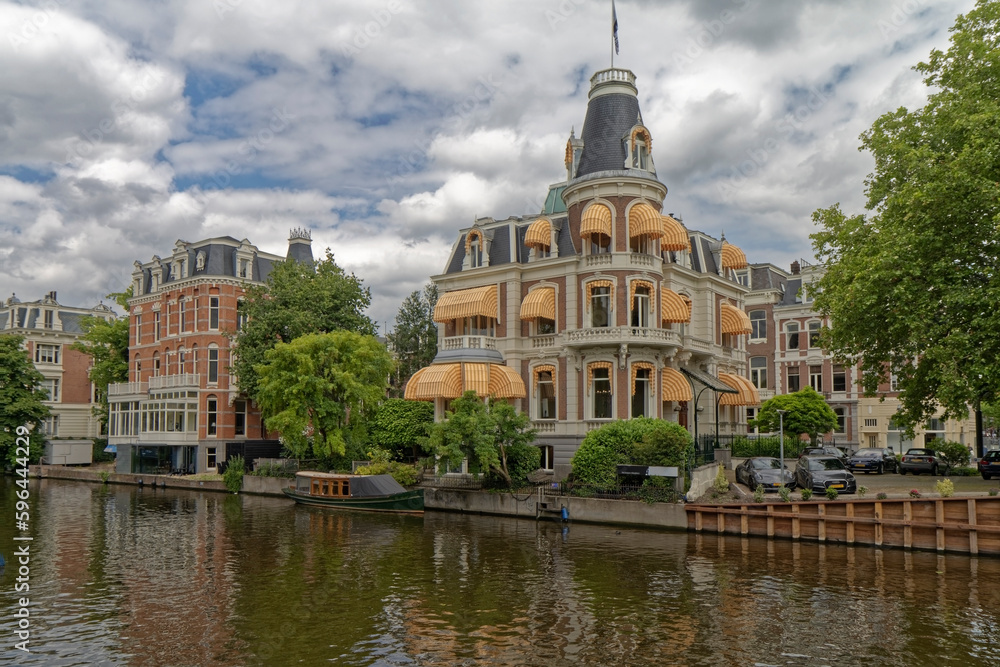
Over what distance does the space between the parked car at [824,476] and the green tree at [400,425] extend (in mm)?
21422

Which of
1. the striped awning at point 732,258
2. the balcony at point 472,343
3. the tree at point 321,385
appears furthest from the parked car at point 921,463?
the tree at point 321,385

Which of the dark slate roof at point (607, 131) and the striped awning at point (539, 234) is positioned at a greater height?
the dark slate roof at point (607, 131)

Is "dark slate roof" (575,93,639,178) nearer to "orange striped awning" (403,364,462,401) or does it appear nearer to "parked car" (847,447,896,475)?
"orange striped awning" (403,364,462,401)

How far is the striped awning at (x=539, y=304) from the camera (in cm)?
4259

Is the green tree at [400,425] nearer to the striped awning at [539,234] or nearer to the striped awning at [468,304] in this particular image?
the striped awning at [468,304]

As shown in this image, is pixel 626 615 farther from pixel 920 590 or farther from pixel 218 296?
pixel 218 296

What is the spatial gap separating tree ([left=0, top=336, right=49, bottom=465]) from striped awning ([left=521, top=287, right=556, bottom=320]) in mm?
46582

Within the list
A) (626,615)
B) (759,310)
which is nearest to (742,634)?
(626,615)

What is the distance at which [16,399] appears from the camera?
64.1 meters

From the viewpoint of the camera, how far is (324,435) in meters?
49.0

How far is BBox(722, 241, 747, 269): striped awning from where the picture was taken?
50906 millimetres

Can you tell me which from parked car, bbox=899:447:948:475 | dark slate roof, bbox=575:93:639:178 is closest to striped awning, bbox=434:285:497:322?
dark slate roof, bbox=575:93:639:178

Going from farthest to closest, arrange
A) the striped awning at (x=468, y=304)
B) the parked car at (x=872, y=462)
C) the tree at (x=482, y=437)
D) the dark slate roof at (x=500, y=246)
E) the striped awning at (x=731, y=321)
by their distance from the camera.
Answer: the striped awning at (x=731, y=321)
the dark slate roof at (x=500, y=246)
the parked car at (x=872, y=462)
the striped awning at (x=468, y=304)
the tree at (x=482, y=437)

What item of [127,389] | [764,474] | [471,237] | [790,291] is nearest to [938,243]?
[764,474]
